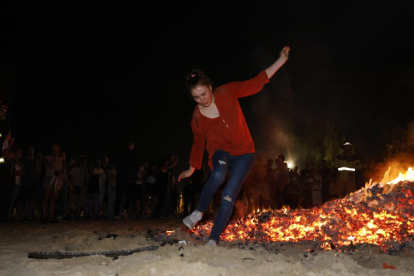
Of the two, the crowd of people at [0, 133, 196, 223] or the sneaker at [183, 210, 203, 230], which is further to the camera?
the crowd of people at [0, 133, 196, 223]

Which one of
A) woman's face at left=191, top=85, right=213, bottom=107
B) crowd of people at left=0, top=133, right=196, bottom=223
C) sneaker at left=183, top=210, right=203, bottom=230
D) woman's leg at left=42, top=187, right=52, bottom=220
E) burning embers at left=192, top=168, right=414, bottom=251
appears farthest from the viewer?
woman's leg at left=42, top=187, right=52, bottom=220

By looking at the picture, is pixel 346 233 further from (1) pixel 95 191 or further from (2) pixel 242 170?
(1) pixel 95 191

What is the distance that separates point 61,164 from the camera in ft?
30.8

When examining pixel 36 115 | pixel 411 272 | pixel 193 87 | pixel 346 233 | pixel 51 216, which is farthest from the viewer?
pixel 36 115

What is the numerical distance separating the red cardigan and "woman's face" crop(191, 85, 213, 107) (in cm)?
13

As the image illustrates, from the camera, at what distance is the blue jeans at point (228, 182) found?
190 inches

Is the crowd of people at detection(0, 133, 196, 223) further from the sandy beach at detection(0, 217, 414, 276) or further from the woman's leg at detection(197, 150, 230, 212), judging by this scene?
the woman's leg at detection(197, 150, 230, 212)

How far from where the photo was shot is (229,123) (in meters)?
4.80

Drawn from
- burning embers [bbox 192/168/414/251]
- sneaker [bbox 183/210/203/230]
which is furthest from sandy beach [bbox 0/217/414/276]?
burning embers [bbox 192/168/414/251]

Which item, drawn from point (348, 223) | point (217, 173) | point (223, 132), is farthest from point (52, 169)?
point (348, 223)

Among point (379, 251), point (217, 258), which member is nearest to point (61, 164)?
point (217, 258)

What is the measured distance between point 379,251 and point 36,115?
19.2 meters

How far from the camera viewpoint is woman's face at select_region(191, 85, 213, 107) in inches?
186

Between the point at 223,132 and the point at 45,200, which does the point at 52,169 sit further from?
the point at 223,132
